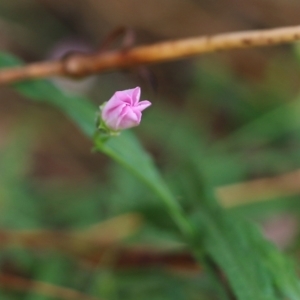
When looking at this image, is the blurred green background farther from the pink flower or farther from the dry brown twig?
the pink flower

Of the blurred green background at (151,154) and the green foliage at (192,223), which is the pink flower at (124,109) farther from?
the blurred green background at (151,154)

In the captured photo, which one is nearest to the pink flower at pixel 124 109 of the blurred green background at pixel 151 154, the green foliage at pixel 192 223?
the green foliage at pixel 192 223

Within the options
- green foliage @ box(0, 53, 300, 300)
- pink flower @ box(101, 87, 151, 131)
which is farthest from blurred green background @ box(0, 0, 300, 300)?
pink flower @ box(101, 87, 151, 131)

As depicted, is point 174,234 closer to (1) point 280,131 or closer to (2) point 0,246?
(2) point 0,246

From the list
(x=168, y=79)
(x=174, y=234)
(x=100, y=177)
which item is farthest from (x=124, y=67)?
(x=168, y=79)

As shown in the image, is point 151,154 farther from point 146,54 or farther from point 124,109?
point 124,109
